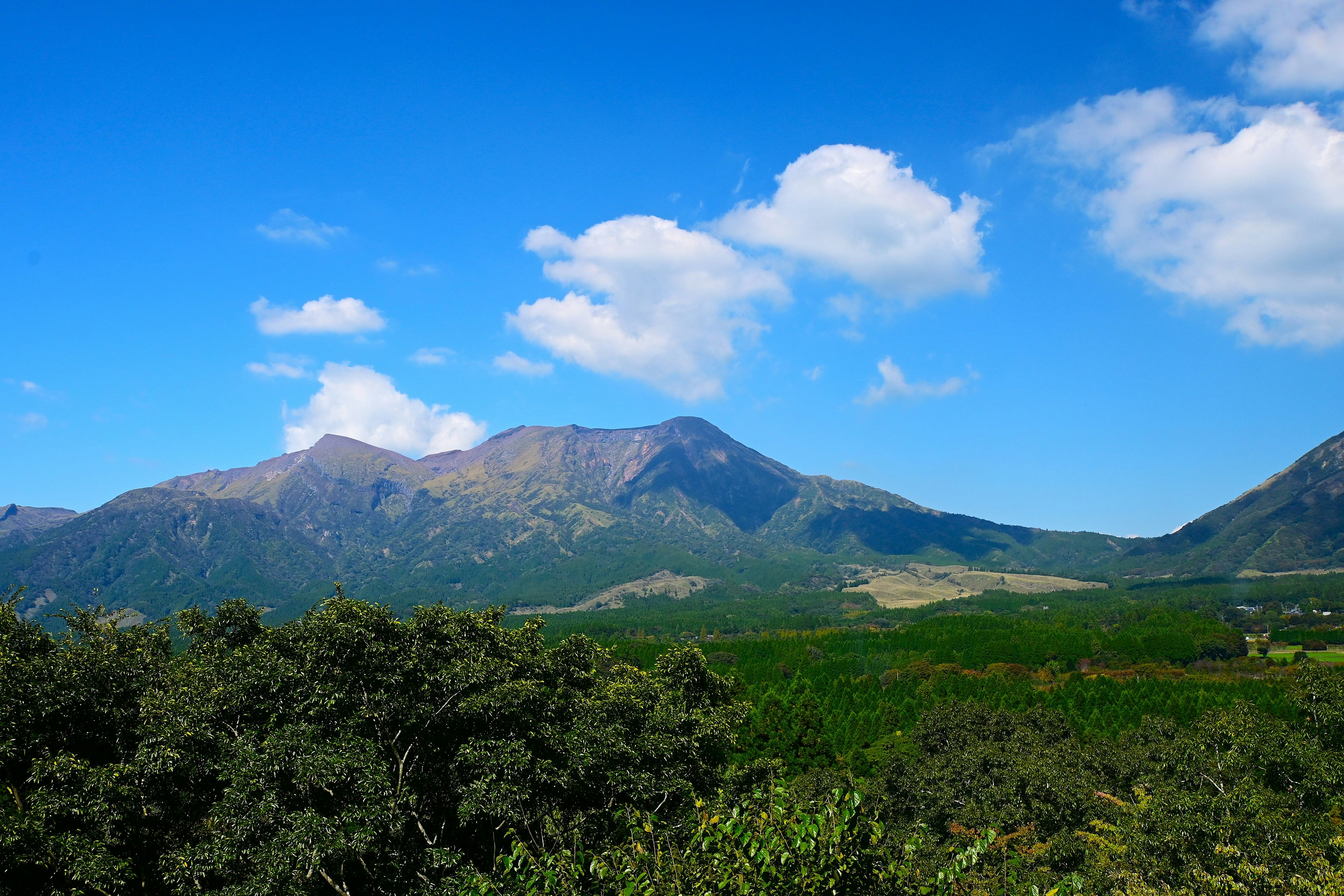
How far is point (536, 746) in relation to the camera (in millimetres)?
20891

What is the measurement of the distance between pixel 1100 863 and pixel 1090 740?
110ft

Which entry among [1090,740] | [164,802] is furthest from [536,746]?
[1090,740]

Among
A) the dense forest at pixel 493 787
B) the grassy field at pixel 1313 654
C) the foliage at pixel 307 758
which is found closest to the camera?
the dense forest at pixel 493 787

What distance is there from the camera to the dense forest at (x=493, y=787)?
1052 centimetres

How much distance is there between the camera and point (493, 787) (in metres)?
18.0

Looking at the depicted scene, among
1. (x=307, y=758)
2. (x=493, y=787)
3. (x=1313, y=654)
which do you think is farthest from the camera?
(x=1313, y=654)

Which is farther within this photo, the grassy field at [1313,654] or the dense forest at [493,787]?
the grassy field at [1313,654]

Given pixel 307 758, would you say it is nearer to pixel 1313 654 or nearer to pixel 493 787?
pixel 493 787

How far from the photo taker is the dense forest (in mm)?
10516

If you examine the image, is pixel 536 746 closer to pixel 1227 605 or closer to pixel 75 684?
pixel 75 684

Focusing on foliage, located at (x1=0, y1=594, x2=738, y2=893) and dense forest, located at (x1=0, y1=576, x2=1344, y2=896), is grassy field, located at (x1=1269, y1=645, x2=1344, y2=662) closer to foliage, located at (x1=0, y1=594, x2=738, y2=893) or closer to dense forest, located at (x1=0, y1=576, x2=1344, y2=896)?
dense forest, located at (x1=0, y1=576, x2=1344, y2=896)

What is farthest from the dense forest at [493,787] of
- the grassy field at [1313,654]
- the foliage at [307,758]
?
the grassy field at [1313,654]

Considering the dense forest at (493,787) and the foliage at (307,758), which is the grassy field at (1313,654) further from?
the foliage at (307,758)

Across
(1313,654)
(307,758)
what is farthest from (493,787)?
(1313,654)
